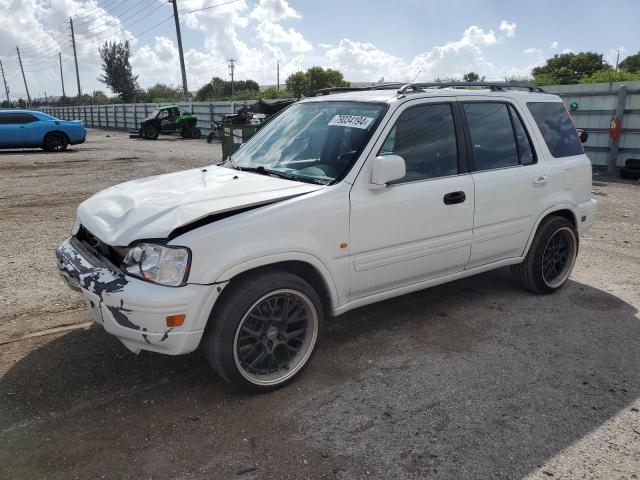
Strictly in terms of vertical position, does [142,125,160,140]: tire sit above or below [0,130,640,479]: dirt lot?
above

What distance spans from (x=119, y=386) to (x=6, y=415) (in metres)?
0.62

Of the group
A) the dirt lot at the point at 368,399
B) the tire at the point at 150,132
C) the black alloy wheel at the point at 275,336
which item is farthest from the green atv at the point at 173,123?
the black alloy wheel at the point at 275,336

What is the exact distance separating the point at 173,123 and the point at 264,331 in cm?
2718

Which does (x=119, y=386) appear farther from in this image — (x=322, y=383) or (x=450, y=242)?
(x=450, y=242)

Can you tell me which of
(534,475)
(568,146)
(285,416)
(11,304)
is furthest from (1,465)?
(568,146)

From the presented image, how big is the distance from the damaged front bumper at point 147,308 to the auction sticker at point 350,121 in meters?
1.60

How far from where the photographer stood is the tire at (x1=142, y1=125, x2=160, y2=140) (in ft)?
91.1

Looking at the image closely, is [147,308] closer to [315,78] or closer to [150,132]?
[150,132]

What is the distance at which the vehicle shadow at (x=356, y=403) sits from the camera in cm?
269

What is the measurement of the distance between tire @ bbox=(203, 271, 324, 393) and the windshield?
0.81 meters

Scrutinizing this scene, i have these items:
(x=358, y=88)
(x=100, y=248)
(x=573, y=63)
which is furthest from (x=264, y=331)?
(x=573, y=63)

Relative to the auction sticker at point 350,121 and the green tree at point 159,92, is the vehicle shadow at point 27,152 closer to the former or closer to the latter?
the auction sticker at point 350,121

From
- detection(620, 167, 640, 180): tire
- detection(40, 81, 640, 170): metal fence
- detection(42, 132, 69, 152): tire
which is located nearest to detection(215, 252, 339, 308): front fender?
detection(620, 167, 640, 180): tire

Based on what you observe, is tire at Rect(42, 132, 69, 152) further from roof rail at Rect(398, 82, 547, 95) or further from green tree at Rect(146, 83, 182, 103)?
green tree at Rect(146, 83, 182, 103)
